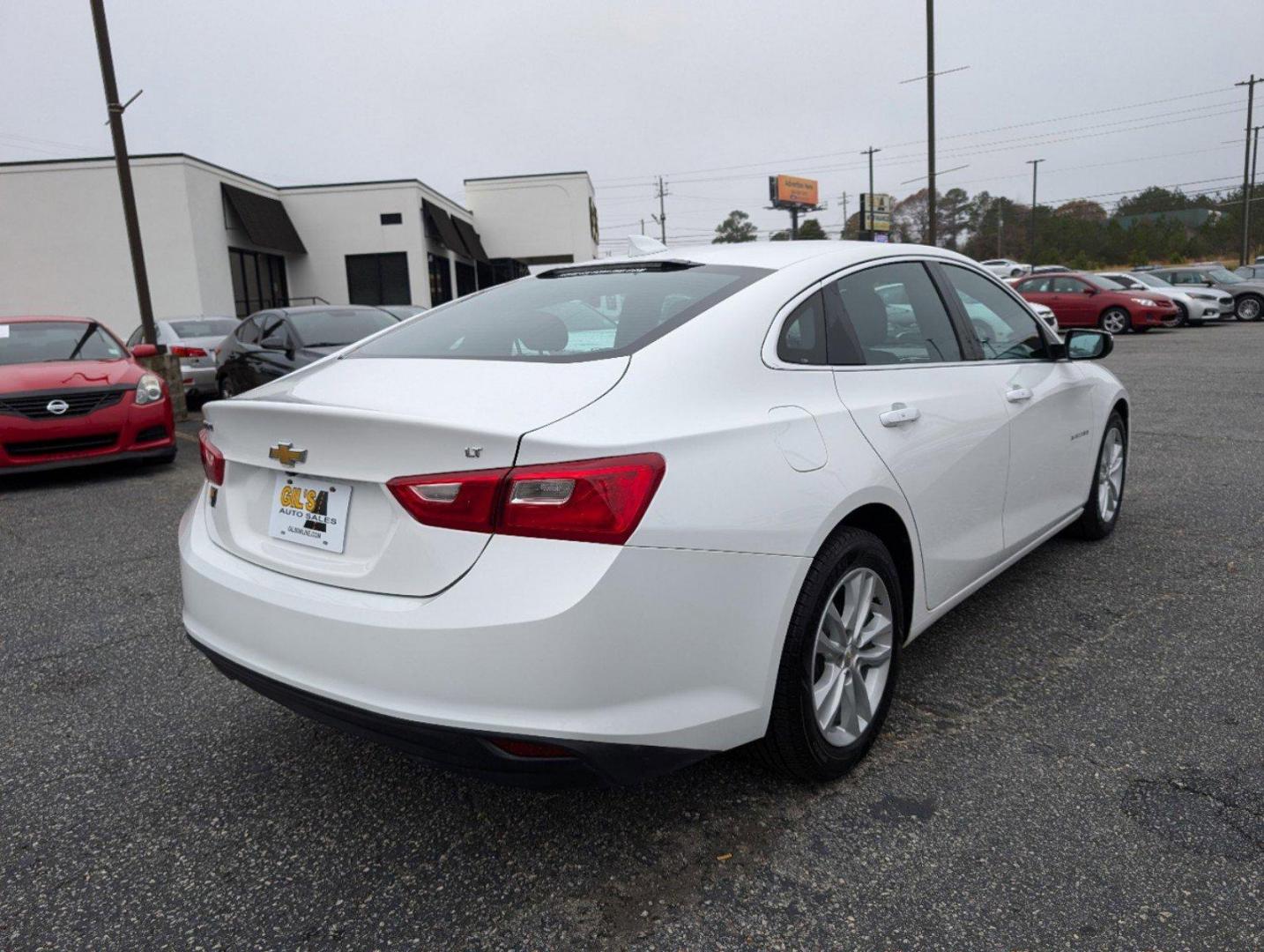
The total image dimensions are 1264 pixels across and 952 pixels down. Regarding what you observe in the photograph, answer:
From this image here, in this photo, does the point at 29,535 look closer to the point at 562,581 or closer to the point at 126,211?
the point at 562,581

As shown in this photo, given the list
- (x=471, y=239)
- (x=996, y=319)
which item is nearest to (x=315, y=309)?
(x=996, y=319)

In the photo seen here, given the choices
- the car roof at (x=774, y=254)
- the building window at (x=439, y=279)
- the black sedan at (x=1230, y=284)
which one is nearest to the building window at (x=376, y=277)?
the building window at (x=439, y=279)

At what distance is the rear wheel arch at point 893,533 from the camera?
258 centimetres

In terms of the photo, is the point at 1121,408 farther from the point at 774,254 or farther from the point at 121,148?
the point at 121,148

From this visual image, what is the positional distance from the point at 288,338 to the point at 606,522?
28.8ft

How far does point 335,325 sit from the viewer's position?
10031mm

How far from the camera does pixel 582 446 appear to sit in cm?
197

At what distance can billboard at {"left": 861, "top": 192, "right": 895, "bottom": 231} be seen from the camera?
36.3m

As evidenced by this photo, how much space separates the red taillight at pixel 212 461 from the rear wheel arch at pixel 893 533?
1695mm

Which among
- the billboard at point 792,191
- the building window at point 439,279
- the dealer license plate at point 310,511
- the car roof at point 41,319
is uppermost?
the billboard at point 792,191

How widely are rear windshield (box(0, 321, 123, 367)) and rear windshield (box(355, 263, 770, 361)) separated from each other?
644 cm

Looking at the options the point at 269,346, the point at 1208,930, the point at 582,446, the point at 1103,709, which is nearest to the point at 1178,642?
the point at 1103,709

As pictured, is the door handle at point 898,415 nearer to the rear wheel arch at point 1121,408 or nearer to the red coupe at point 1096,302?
the rear wheel arch at point 1121,408

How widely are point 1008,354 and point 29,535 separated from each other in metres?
5.81
